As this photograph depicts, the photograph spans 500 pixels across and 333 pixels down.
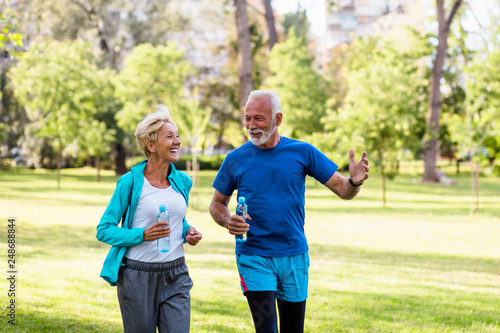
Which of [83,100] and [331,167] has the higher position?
[83,100]

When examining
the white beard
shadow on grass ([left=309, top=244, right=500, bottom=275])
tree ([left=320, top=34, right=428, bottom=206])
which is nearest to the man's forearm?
the white beard

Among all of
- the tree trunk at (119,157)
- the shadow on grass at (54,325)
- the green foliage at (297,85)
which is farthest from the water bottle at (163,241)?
the tree trunk at (119,157)

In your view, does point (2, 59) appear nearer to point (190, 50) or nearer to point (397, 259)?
point (190, 50)

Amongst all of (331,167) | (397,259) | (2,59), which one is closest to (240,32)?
(397,259)

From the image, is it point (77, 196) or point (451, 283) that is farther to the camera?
point (77, 196)

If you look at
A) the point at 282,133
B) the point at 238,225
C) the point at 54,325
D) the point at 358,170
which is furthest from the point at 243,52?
the point at 238,225

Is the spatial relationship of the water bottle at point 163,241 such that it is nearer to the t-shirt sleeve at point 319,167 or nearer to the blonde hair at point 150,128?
the blonde hair at point 150,128

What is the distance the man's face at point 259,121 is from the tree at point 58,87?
2962 centimetres

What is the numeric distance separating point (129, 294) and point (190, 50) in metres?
55.7

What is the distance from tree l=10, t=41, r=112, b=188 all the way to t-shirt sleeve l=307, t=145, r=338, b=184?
2973 centimetres

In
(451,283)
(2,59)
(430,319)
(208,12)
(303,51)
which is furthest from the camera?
(208,12)

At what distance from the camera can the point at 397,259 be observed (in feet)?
44.1

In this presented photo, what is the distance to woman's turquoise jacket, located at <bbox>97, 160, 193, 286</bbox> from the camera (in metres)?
3.86

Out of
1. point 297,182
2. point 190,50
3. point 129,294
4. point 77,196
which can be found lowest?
point 77,196
